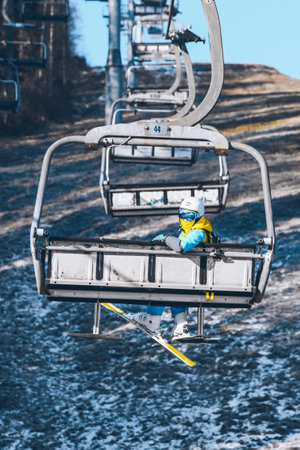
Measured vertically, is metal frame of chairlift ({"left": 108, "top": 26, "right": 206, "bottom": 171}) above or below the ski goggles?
below

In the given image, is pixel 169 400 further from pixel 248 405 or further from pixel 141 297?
pixel 141 297

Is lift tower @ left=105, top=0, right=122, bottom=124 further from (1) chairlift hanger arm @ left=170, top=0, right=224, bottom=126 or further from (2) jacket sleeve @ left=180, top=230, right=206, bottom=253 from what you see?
(2) jacket sleeve @ left=180, top=230, right=206, bottom=253

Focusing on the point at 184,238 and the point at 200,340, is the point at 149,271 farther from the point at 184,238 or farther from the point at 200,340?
the point at 200,340

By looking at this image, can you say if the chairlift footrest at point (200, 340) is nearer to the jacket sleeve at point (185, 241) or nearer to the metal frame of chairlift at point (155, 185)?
the jacket sleeve at point (185, 241)

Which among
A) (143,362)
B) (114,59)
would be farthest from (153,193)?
(114,59)

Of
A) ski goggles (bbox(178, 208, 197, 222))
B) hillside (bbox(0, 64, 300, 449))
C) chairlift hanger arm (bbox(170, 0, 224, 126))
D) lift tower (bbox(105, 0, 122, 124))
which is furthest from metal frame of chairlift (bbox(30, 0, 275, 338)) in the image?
lift tower (bbox(105, 0, 122, 124))

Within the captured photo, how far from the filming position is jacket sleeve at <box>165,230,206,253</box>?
21.0ft

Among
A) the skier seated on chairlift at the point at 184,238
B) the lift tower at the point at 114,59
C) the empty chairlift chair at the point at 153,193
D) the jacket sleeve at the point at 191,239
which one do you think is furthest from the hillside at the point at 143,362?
the jacket sleeve at the point at 191,239

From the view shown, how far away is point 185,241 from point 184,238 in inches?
2.3

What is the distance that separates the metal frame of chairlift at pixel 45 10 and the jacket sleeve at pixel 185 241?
1278cm

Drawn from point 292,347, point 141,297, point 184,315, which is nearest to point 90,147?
point 141,297

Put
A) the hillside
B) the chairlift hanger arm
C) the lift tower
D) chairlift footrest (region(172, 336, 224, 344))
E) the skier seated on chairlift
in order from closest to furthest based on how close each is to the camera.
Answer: the chairlift hanger arm, the skier seated on chairlift, chairlift footrest (region(172, 336, 224, 344)), the hillside, the lift tower

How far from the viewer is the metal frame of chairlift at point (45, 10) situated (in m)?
19.1

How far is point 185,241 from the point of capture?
6484mm
